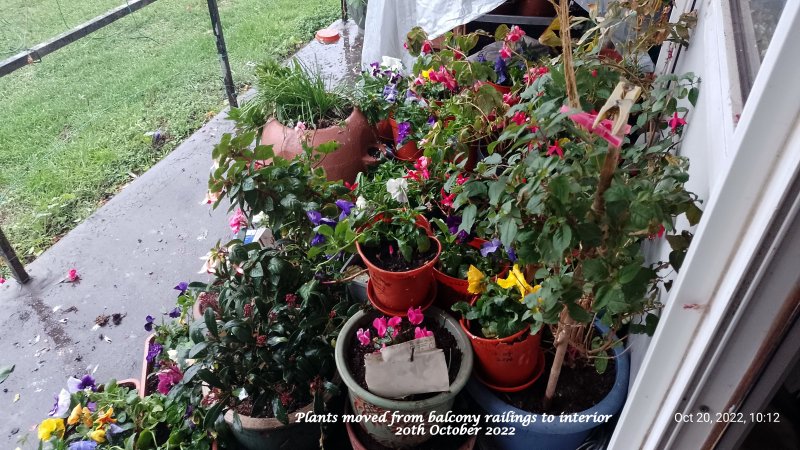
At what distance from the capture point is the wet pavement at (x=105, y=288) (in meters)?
1.69

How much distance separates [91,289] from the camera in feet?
6.44

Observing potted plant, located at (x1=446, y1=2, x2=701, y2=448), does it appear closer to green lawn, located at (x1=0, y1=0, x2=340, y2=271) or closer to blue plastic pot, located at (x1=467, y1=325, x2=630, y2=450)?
blue plastic pot, located at (x1=467, y1=325, x2=630, y2=450)

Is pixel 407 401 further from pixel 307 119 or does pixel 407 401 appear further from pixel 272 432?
pixel 307 119

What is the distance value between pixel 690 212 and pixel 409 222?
647mm

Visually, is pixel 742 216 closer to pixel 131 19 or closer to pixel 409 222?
pixel 409 222

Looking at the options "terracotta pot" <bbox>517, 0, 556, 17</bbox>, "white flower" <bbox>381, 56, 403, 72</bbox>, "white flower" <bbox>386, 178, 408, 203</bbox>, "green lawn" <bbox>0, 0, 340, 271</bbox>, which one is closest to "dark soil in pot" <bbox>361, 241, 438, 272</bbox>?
"white flower" <bbox>386, 178, 408, 203</bbox>

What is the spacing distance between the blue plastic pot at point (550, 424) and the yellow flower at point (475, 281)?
223mm

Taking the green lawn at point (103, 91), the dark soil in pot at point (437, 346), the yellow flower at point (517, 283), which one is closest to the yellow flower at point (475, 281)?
the yellow flower at point (517, 283)

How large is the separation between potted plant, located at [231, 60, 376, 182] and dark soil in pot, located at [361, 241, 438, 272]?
1.69 feet

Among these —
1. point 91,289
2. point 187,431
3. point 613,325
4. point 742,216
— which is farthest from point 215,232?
point 742,216

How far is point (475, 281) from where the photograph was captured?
1.25 m

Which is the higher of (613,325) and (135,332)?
(613,325)

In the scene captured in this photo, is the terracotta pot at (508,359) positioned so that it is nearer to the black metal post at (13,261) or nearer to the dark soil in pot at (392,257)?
the dark soil in pot at (392,257)

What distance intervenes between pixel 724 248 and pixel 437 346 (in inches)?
30.6
